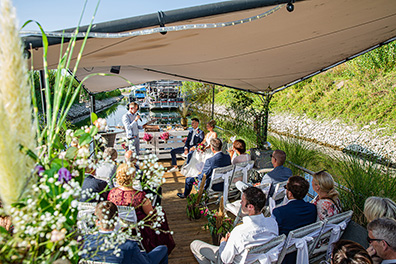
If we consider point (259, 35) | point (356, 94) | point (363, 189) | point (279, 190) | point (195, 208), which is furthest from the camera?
point (356, 94)

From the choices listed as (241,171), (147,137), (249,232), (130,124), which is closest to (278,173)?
(241,171)

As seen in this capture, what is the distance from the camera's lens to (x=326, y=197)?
2.46m

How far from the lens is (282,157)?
339cm

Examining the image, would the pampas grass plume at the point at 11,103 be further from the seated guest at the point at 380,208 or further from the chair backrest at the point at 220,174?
the chair backrest at the point at 220,174

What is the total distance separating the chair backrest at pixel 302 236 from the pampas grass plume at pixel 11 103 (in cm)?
184

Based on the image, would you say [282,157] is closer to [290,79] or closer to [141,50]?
[141,50]

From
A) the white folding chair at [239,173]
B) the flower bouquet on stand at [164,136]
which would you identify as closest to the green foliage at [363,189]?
the white folding chair at [239,173]

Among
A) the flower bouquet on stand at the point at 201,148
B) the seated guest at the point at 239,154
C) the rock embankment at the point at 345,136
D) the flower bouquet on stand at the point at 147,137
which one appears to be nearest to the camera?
the seated guest at the point at 239,154

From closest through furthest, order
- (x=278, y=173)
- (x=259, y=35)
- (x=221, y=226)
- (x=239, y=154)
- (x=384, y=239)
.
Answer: (x=384, y=239) → (x=259, y=35) → (x=221, y=226) → (x=278, y=173) → (x=239, y=154)

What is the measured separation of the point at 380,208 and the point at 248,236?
106 centimetres

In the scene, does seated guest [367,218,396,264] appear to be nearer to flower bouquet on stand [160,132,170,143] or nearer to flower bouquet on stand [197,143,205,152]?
flower bouquet on stand [197,143,205,152]

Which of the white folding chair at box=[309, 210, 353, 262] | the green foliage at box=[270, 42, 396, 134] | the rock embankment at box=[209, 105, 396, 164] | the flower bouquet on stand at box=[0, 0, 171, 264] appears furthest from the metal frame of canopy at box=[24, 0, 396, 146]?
the green foliage at box=[270, 42, 396, 134]

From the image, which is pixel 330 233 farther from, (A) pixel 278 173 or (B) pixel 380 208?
(A) pixel 278 173

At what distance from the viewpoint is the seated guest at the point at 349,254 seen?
1383 millimetres
